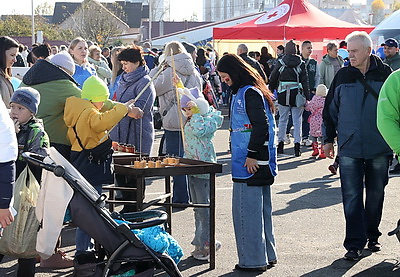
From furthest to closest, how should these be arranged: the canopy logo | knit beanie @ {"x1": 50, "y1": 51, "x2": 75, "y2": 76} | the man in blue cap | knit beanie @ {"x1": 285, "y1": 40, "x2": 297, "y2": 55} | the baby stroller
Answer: the canopy logo < knit beanie @ {"x1": 285, "y1": 40, "x2": 297, "y2": 55} < the man in blue cap < knit beanie @ {"x1": 50, "y1": 51, "x2": 75, "y2": 76} < the baby stroller

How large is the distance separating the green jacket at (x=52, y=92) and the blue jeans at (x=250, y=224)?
174 cm

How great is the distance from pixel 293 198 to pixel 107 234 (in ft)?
18.0

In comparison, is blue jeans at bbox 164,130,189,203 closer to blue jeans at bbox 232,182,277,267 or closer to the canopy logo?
blue jeans at bbox 232,182,277,267

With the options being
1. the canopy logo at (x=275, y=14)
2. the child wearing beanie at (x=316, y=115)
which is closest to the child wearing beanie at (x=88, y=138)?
the child wearing beanie at (x=316, y=115)

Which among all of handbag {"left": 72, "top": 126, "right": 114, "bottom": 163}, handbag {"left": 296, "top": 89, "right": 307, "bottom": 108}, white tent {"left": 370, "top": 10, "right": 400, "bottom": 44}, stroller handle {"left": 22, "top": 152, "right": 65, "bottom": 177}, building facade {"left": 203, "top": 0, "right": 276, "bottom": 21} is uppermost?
building facade {"left": 203, "top": 0, "right": 276, "bottom": 21}

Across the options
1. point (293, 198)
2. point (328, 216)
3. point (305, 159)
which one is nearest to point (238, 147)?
point (328, 216)

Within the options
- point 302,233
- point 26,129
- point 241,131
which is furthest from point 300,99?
point 26,129

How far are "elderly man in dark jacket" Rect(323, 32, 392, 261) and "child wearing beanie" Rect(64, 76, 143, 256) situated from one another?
2.10 meters

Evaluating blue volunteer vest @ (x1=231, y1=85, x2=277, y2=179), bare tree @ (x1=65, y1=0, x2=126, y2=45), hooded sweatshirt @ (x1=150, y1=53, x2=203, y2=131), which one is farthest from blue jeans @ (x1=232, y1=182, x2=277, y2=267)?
bare tree @ (x1=65, y1=0, x2=126, y2=45)

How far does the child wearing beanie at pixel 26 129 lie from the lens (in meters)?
6.02

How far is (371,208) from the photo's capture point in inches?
295

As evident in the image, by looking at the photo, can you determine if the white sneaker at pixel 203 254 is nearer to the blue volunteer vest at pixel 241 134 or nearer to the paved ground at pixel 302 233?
the paved ground at pixel 302 233

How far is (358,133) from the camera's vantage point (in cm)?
719

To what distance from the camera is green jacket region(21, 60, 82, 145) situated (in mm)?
7055
